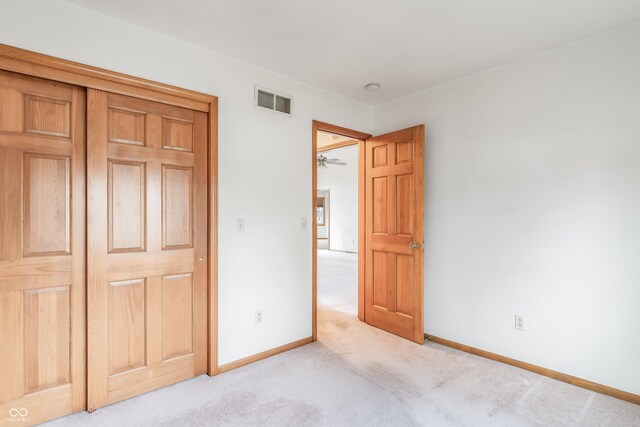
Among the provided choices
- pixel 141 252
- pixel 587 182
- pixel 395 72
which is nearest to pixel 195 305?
pixel 141 252

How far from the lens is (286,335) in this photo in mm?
2996

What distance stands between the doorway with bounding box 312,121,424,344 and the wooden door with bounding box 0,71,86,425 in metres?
1.88

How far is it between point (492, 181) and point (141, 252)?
2.87 meters

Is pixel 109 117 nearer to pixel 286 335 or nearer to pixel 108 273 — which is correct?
pixel 108 273

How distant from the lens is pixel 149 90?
7.40ft

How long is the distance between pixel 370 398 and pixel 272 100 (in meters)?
2.48

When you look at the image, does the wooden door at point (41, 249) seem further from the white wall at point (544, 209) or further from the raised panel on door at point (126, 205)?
the white wall at point (544, 209)

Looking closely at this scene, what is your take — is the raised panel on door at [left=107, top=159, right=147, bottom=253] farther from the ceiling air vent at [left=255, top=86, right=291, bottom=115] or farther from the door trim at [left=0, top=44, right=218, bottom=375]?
the ceiling air vent at [left=255, top=86, right=291, bottom=115]

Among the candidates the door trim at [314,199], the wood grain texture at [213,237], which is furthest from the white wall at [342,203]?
the wood grain texture at [213,237]

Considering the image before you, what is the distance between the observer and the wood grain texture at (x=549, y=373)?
2.20m

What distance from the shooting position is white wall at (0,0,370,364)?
1.97 meters

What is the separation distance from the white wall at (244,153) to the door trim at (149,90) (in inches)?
2.0

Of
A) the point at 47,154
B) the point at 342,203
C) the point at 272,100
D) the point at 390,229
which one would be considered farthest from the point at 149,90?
the point at 342,203

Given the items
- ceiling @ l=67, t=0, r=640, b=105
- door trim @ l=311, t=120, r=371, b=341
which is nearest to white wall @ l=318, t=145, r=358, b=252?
door trim @ l=311, t=120, r=371, b=341
